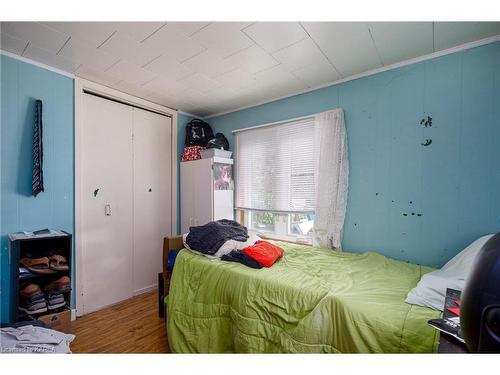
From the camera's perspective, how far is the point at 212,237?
2.05 metres

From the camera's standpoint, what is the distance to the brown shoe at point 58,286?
1.88m

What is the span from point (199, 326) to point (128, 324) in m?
0.97

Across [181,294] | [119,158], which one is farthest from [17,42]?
[181,294]

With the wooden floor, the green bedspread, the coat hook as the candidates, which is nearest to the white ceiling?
the coat hook

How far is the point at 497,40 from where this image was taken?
1.59 m

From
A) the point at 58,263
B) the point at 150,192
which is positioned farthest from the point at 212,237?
the point at 150,192

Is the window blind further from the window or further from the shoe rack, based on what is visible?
the shoe rack

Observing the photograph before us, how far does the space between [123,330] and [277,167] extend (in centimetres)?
228

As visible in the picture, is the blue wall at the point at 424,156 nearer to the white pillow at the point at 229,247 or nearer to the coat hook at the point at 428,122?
the coat hook at the point at 428,122

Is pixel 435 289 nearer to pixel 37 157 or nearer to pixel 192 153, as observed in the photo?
pixel 192 153

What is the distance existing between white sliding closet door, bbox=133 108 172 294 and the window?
1013 mm

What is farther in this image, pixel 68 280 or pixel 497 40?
pixel 68 280
